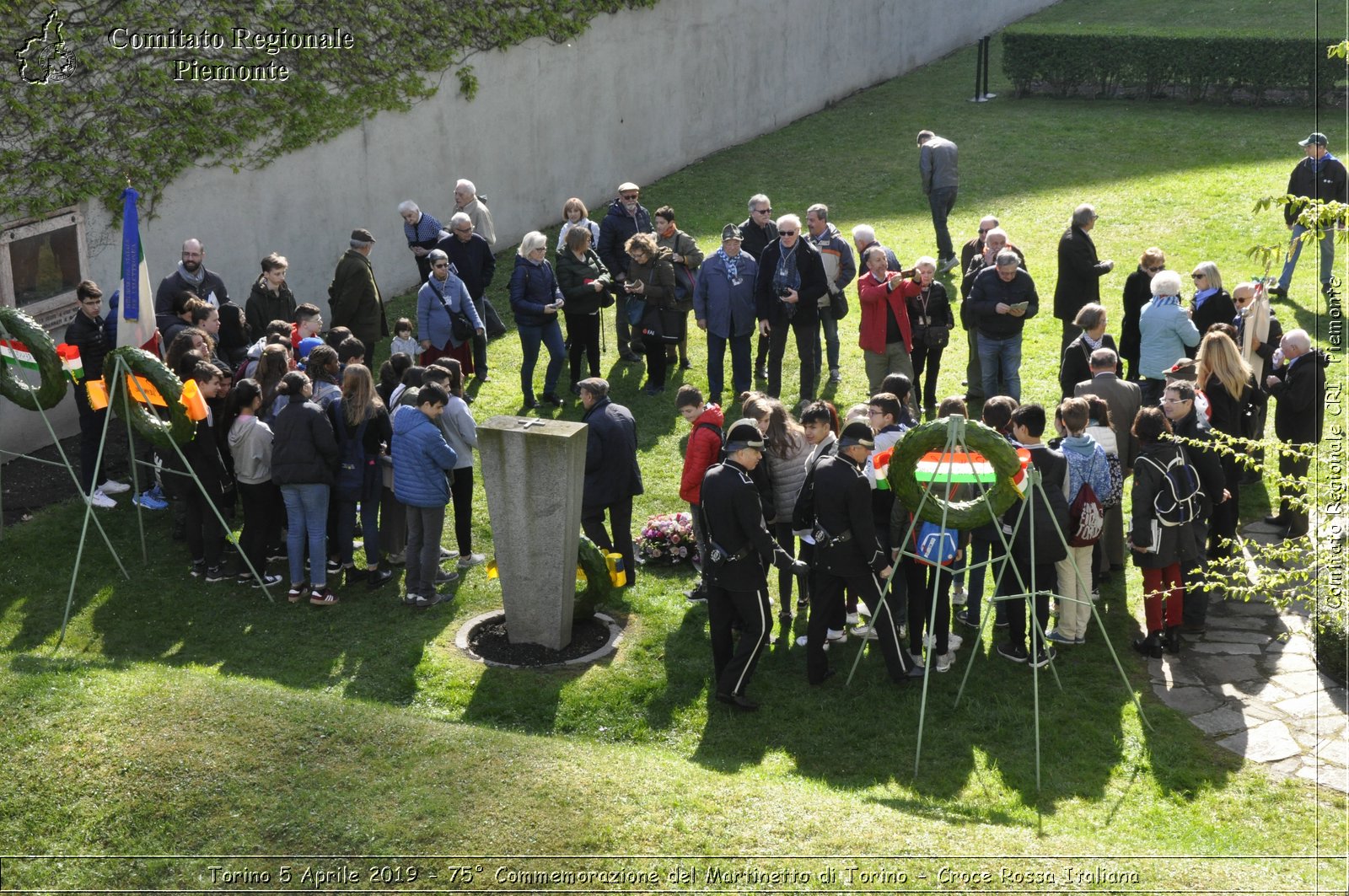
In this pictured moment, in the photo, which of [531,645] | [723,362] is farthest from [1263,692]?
[723,362]

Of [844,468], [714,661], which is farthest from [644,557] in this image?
[844,468]

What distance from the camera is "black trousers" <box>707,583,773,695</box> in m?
8.84

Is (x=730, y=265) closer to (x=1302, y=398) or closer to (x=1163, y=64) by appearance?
(x=1302, y=398)

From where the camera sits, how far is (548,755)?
26.2ft

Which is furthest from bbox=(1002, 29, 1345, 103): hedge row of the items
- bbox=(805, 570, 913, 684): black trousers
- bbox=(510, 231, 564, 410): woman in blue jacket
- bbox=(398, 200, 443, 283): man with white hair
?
bbox=(805, 570, 913, 684): black trousers

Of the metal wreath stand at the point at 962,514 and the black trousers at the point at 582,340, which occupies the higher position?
the black trousers at the point at 582,340

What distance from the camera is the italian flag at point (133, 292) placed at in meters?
11.1

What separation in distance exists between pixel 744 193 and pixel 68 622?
13.6 meters

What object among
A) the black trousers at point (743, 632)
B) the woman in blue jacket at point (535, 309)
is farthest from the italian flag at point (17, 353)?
the black trousers at point (743, 632)

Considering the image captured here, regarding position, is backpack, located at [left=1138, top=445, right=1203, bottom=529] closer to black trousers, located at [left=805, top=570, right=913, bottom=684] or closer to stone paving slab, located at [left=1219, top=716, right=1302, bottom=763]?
stone paving slab, located at [left=1219, top=716, right=1302, bottom=763]

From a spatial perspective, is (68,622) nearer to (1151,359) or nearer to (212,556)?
(212,556)

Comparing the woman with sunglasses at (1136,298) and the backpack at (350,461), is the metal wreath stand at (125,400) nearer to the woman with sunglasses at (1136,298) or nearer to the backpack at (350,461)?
the backpack at (350,461)

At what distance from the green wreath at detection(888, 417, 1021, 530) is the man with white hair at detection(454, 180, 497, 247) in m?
8.35
